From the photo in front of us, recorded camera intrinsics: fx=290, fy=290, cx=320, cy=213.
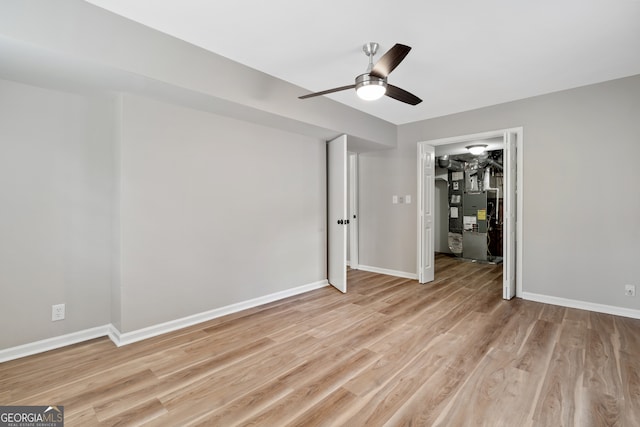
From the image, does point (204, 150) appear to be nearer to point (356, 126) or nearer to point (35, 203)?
point (35, 203)

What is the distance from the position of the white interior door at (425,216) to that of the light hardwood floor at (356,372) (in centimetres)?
128

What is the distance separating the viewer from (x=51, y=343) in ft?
7.99

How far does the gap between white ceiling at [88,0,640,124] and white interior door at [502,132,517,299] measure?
74cm

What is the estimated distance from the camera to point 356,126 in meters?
4.11

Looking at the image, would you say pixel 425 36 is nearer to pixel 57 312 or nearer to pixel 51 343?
pixel 57 312

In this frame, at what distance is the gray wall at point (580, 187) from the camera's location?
123 inches

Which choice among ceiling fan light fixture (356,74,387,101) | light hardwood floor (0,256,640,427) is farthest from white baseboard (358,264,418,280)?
ceiling fan light fixture (356,74,387,101)

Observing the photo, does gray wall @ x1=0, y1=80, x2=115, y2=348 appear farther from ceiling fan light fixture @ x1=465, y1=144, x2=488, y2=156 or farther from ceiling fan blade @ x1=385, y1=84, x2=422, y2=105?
ceiling fan light fixture @ x1=465, y1=144, x2=488, y2=156

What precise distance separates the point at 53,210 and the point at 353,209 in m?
4.14

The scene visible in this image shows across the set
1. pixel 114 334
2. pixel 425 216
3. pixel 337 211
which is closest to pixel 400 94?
pixel 337 211

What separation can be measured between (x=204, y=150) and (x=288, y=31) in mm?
1434

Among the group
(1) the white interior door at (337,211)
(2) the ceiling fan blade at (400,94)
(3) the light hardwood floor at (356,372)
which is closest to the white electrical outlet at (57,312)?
(3) the light hardwood floor at (356,372)

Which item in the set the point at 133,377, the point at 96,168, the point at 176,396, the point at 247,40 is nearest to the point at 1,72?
the point at 96,168

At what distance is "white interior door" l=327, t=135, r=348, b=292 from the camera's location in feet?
13.0
